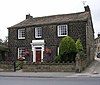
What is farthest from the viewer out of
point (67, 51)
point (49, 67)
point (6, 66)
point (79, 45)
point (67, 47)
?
point (79, 45)

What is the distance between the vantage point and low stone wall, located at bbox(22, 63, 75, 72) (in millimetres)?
26672

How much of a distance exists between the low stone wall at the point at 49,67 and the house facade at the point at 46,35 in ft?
21.8

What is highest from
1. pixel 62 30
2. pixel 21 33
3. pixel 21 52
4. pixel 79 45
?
pixel 62 30

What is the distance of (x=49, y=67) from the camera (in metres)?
27.5

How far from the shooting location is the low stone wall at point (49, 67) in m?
26.7

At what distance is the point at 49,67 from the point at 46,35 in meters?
9.11

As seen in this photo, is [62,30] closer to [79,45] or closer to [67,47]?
[79,45]

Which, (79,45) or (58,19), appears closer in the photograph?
(79,45)

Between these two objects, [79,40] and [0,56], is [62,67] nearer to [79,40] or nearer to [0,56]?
[79,40]

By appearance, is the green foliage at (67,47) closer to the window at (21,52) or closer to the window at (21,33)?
the window at (21,52)

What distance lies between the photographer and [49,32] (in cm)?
3553

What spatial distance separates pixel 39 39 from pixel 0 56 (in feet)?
21.8

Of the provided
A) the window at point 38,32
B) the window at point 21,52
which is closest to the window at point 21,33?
the window at point 21,52

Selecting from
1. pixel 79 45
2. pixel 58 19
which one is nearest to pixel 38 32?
pixel 58 19
